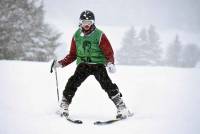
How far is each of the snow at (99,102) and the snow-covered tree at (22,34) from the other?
49.3 feet

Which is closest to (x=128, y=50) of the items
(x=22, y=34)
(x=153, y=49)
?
(x=153, y=49)

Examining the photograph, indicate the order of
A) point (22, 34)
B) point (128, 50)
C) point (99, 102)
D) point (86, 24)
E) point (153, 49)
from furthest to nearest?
1. point (153, 49)
2. point (128, 50)
3. point (22, 34)
4. point (99, 102)
5. point (86, 24)

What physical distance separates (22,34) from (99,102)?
20.5 m

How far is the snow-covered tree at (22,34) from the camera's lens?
27141 mm

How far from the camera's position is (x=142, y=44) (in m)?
59.7

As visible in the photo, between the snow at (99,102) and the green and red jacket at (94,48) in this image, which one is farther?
the green and red jacket at (94,48)

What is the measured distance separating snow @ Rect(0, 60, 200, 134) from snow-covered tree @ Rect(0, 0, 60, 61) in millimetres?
15030

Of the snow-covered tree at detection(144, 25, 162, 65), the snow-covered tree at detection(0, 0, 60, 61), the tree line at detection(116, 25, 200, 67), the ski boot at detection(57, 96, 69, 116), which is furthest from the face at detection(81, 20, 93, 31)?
the snow-covered tree at detection(144, 25, 162, 65)

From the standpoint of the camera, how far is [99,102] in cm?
872

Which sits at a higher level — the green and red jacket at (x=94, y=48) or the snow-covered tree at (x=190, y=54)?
the green and red jacket at (x=94, y=48)

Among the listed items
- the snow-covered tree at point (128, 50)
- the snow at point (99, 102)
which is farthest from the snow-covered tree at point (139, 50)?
the snow at point (99, 102)

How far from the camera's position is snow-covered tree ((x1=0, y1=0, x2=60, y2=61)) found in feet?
89.0

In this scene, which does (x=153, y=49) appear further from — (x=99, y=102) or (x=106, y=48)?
(x=106, y=48)

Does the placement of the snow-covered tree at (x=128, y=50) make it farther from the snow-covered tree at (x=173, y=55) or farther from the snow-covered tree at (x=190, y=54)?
the snow-covered tree at (x=190, y=54)
